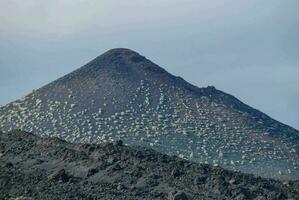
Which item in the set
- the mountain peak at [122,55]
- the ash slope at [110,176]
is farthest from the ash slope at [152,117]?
the ash slope at [110,176]

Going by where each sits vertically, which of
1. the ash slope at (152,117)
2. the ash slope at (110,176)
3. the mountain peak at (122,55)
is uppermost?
the mountain peak at (122,55)

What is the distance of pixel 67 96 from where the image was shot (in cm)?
9750

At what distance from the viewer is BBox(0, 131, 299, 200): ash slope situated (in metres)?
44.8

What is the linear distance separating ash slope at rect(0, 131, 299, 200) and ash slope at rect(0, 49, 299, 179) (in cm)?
2711

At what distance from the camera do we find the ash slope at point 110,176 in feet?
147

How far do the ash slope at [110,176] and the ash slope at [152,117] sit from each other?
2711 cm

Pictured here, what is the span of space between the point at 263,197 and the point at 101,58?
59.7 metres

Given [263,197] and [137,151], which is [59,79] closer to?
[137,151]

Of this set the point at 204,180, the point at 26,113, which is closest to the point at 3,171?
the point at 204,180

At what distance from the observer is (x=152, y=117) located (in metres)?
93.8

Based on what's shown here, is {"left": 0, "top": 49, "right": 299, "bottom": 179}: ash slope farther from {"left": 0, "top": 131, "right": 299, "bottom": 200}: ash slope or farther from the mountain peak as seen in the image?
{"left": 0, "top": 131, "right": 299, "bottom": 200}: ash slope

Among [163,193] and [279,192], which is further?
[279,192]

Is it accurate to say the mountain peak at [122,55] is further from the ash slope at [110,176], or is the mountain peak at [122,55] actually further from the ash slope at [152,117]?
the ash slope at [110,176]

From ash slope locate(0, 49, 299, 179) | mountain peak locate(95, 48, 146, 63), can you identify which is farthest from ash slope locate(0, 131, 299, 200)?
mountain peak locate(95, 48, 146, 63)
